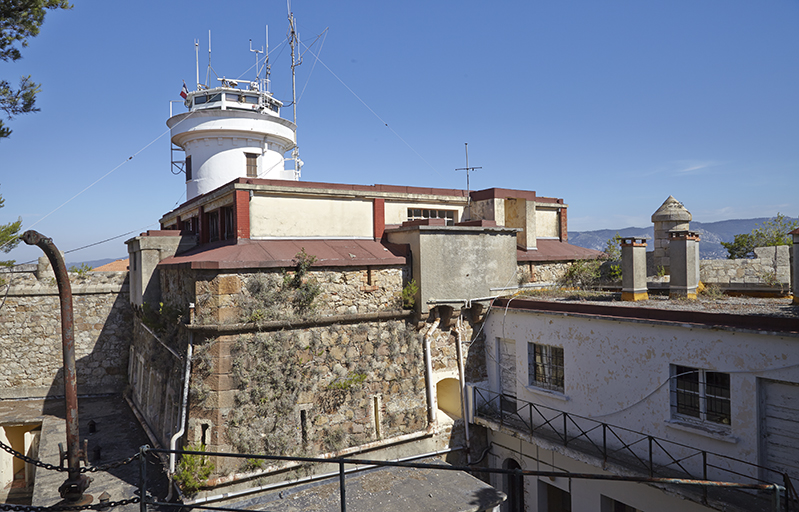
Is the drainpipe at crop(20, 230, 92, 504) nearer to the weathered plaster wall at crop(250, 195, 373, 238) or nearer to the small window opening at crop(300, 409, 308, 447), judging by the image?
the small window opening at crop(300, 409, 308, 447)

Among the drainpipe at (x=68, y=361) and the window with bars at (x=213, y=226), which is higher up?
the window with bars at (x=213, y=226)

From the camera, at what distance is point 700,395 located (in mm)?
9312

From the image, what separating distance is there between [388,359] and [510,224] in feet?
21.5

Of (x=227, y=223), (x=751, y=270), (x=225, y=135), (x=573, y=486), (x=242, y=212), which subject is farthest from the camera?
(x=225, y=135)

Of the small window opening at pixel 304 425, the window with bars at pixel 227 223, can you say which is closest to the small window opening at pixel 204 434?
the small window opening at pixel 304 425

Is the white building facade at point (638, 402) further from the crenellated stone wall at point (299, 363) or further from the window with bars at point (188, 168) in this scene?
the window with bars at point (188, 168)

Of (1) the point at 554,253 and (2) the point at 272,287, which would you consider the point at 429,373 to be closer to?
(2) the point at 272,287

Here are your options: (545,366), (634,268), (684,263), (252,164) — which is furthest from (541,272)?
(252,164)

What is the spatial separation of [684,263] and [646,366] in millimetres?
3367

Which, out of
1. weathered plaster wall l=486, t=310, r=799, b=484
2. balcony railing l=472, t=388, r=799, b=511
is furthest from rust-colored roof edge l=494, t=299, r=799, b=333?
balcony railing l=472, t=388, r=799, b=511

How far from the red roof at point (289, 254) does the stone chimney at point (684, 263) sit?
6507 mm

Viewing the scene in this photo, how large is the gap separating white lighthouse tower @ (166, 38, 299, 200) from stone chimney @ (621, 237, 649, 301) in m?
14.3

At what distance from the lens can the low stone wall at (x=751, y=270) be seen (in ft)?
44.4

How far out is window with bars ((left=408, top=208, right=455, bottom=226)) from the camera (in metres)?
15.1
